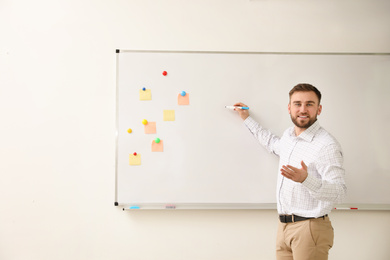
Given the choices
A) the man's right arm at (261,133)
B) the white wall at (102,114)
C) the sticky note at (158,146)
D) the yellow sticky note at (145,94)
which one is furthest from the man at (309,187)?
the yellow sticky note at (145,94)

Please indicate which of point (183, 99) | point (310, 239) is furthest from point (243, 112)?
point (310, 239)

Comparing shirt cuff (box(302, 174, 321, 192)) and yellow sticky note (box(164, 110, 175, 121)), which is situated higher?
yellow sticky note (box(164, 110, 175, 121))

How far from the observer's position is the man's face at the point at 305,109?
1.85 m

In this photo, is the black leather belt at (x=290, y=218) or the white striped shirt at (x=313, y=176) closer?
the white striped shirt at (x=313, y=176)

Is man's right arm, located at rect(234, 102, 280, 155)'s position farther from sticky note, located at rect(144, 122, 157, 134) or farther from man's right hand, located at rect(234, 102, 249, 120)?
sticky note, located at rect(144, 122, 157, 134)

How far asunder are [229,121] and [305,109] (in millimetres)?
652

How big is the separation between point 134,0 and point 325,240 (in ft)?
7.21

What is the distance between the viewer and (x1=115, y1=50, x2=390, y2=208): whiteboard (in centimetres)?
232

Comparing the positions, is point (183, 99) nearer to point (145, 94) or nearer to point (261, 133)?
point (145, 94)

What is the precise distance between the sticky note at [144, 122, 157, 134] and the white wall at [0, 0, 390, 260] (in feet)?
0.94

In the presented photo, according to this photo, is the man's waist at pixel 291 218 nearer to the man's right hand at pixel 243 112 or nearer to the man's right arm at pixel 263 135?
the man's right arm at pixel 263 135

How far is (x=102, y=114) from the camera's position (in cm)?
238

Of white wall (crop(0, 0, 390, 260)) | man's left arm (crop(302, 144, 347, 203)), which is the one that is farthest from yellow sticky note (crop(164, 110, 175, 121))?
man's left arm (crop(302, 144, 347, 203))

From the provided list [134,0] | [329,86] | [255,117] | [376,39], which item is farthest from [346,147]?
[134,0]
